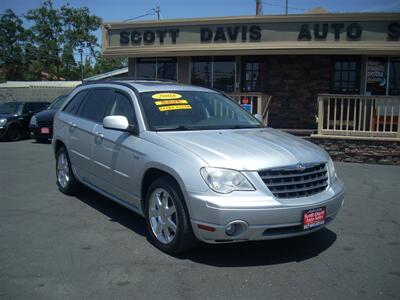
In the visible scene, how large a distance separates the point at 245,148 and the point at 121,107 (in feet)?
6.37

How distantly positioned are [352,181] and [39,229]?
5816 mm

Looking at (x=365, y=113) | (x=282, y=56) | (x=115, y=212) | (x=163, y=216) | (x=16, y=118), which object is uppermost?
(x=282, y=56)

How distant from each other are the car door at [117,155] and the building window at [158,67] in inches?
391

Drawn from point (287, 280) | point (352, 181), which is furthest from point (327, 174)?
point (352, 181)

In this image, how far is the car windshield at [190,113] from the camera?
496 cm

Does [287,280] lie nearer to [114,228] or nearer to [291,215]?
[291,215]

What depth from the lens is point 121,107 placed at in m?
5.47

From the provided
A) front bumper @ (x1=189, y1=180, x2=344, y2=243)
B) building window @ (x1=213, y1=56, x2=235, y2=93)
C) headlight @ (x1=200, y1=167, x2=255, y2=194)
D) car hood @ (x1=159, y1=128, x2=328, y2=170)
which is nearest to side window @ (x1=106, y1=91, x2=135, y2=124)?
car hood @ (x1=159, y1=128, x2=328, y2=170)

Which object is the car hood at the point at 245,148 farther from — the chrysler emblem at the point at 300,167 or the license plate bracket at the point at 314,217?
the license plate bracket at the point at 314,217

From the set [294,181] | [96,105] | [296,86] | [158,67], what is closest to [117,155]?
[96,105]

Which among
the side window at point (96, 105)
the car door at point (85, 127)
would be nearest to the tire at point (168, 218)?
the car door at point (85, 127)

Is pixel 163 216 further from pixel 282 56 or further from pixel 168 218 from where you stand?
pixel 282 56

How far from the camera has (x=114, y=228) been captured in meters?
5.26

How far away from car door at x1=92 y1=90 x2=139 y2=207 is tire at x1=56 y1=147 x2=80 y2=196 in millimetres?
1122
